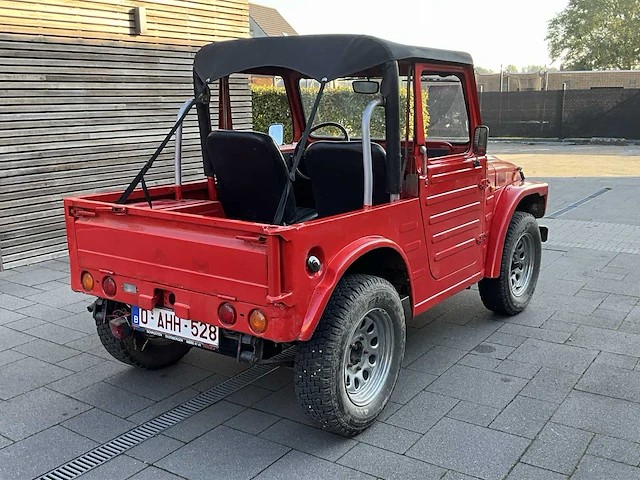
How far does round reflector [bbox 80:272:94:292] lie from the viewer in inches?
149

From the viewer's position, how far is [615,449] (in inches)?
131

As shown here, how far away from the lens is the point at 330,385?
3260mm

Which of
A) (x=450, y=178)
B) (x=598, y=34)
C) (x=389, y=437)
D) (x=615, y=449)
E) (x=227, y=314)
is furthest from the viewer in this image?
(x=598, y=34)

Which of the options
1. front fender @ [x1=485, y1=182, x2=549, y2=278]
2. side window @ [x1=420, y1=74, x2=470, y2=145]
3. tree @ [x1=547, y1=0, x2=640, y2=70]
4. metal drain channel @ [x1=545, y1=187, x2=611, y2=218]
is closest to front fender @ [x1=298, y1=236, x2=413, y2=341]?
side window @ [x1=420, y1=74, x2=470, y2=145]

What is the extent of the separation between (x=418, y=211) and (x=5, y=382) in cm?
286

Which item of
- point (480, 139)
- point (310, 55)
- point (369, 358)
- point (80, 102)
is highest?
point (310, 55)

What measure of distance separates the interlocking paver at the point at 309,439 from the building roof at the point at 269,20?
131 ft

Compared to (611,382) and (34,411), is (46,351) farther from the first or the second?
(611,382)

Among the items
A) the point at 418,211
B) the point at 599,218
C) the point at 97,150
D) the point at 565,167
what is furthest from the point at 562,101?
the point at 418,211

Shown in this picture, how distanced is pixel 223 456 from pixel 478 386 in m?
1.67

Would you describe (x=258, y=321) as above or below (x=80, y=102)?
below

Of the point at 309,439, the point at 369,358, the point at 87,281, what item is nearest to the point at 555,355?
the point at 369,358

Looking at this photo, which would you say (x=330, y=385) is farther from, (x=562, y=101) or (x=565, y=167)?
(x=562, y=101)

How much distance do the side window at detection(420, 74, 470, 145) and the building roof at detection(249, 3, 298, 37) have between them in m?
38.2
